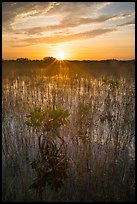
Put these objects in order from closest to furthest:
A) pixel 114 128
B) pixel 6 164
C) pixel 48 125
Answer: pixel 48 125, pixel 6 164, pixel 114 128

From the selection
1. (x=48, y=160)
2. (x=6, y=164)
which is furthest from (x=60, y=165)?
(x=6, y=164)

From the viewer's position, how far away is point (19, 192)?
129 inches

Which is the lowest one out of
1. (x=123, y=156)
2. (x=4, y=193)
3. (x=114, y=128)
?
(x=4, y=193)

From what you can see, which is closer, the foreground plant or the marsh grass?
the foreground plant

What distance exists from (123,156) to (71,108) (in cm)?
193

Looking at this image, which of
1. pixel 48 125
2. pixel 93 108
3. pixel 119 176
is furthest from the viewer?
pixel 93 108

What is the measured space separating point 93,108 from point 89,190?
2371 mm

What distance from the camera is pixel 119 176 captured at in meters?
3.50

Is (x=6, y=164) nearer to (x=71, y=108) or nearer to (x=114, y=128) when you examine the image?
(x=114, y=128)

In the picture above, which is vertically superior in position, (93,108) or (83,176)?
(93,108)

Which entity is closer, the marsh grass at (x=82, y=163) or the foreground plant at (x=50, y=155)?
the foreground plant at (x=50, y=155)

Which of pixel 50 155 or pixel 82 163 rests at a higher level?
pixel 50 155

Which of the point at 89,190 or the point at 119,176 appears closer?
the point at 89,190

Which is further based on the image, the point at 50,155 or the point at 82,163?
the point at 82,163
